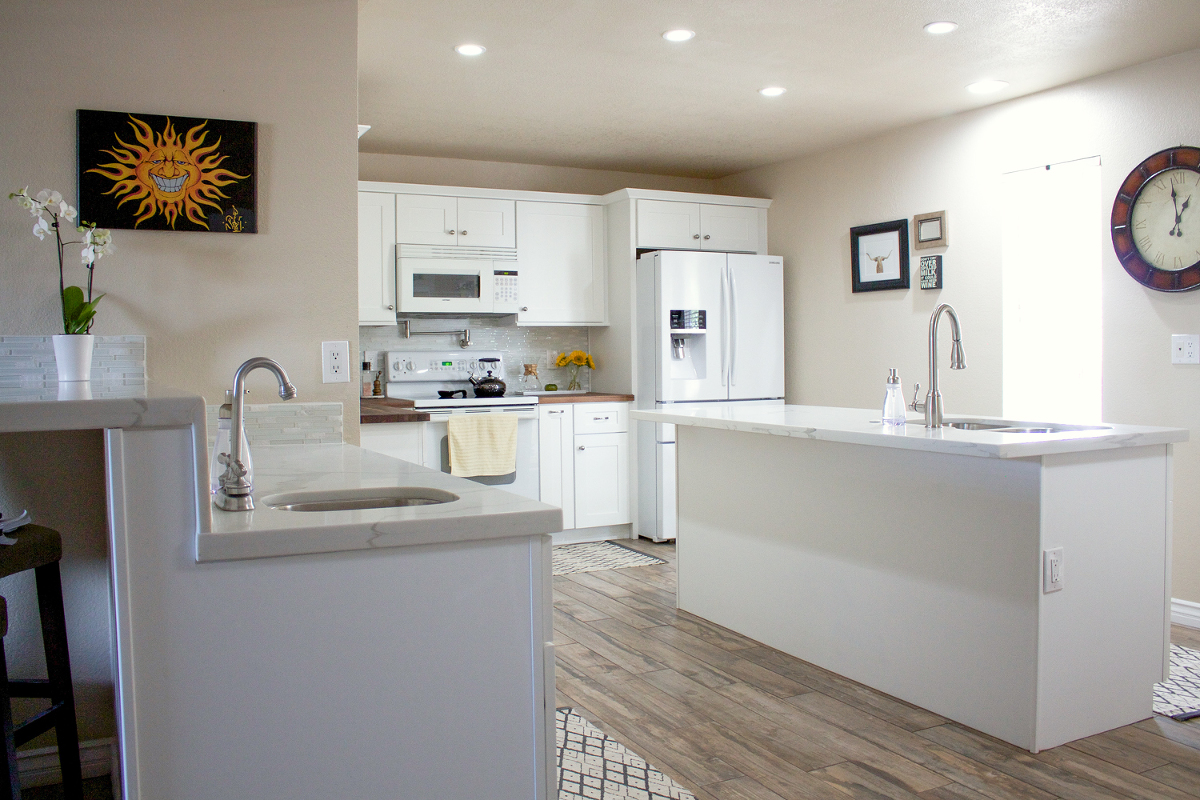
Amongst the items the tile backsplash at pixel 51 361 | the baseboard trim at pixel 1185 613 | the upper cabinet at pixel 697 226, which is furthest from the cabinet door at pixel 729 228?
the tile backsplash at pixel 51 361

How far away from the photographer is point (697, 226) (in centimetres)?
560

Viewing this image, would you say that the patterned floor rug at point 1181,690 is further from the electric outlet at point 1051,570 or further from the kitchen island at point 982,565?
the electric outlet at point 1051,570

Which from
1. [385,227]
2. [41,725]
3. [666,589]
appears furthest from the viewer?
[385,227]

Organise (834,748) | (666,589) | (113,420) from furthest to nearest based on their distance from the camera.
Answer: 1. (666,589)
2. (834,748)
3. (113,420)

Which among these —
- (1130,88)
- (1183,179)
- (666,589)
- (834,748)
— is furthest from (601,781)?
(1130,88)

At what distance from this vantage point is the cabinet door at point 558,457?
519cm

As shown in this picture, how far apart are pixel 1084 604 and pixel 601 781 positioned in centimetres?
→ 140

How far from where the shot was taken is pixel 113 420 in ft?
4.28

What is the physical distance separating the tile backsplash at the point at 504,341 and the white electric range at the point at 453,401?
0.06 meters

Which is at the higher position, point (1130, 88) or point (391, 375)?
point (1130, 88)

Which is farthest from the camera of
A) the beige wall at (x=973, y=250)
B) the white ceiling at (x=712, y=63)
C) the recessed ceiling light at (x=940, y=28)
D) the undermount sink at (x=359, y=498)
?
the beige wall at (x=973, y=250)

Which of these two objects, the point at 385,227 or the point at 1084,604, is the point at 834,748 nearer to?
the point at 1084,604

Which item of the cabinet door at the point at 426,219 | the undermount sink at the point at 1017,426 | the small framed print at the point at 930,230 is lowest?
the undermount sink at the point at 1017,426

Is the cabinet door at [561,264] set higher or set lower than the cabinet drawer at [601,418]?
higher
